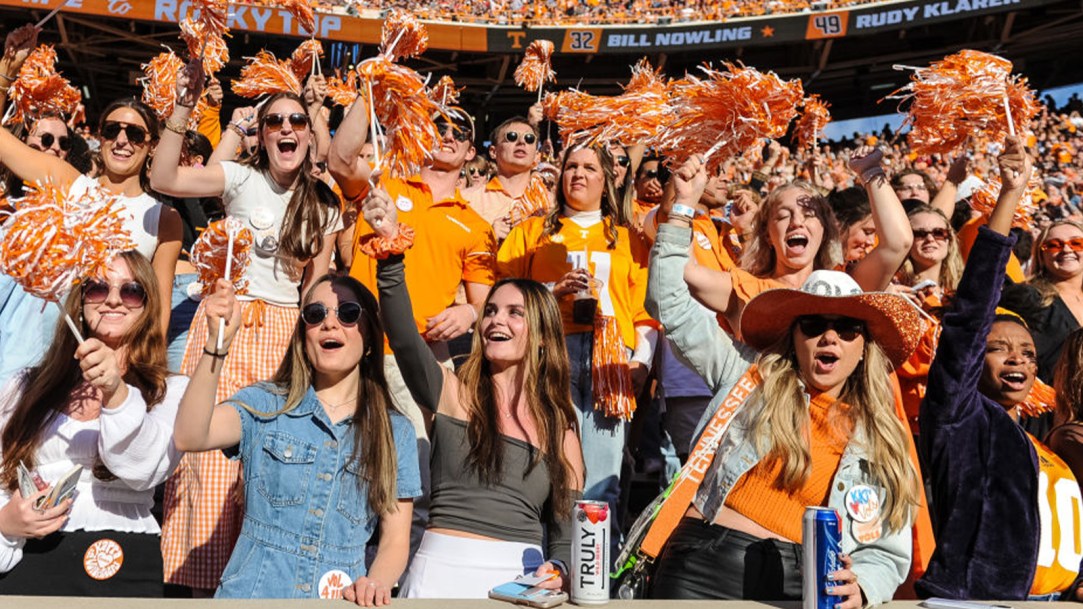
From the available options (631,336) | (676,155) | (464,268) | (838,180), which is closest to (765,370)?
(676,155)

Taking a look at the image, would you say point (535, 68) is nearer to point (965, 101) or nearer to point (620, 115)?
point (620, 115)

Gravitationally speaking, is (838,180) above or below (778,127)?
above

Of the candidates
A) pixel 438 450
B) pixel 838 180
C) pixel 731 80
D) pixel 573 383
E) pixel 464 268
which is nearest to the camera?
pixel 438 450

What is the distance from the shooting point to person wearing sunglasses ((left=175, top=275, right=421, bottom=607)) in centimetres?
277

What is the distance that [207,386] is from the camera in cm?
266

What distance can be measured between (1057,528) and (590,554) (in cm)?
152

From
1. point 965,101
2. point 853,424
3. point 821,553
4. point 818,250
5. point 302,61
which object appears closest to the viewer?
point 821,553

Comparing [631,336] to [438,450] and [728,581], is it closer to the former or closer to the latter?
[438,450]

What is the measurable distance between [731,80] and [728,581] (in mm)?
1772

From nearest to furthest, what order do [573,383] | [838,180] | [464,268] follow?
[573,383] < [464,268] < [838,180]

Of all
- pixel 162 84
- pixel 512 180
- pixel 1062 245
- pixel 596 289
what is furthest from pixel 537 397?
pixel 1062 245

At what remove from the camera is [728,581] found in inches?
109

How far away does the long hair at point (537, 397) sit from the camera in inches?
129

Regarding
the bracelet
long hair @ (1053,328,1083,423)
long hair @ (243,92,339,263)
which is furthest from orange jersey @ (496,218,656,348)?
long hair @ (1053,328,1083,423)
